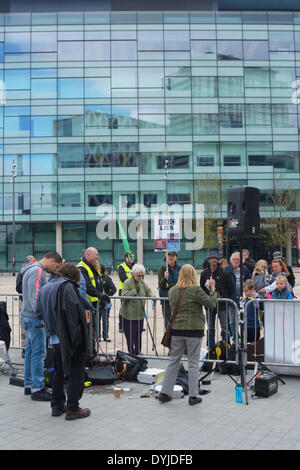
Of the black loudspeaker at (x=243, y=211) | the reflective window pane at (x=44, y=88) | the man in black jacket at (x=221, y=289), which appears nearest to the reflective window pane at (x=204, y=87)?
the reflective window pane at (x=44, y=88)

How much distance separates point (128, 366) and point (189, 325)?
1.80m

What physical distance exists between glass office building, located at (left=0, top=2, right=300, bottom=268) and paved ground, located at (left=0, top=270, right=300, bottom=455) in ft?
131

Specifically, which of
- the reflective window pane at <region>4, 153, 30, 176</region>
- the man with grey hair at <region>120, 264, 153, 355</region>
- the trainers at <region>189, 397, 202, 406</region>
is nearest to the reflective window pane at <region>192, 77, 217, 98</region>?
the reflective window pane at <region>4, 153, 30, 176</region>

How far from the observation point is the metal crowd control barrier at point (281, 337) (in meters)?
7.60

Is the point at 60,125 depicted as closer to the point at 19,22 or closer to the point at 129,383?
the point at 19,22

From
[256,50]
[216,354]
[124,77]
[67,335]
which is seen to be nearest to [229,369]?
[216,354]

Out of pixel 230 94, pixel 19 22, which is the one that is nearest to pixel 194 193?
pixel 230 94

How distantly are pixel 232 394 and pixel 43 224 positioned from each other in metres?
43.4

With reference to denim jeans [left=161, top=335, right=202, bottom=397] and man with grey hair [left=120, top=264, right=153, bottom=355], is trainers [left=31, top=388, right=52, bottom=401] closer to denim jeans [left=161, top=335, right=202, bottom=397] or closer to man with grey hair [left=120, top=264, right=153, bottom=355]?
denim jeans [left=161, top=335, right=202, bottom=397]

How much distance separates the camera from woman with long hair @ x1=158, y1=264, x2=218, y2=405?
20.8ft

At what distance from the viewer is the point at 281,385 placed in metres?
7.36

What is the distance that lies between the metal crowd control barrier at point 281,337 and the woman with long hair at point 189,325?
1500 mm

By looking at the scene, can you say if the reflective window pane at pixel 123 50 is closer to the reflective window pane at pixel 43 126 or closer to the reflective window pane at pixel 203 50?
the reflective window pane at pixel 203 50

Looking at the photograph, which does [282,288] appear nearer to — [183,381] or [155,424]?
[183,381]
